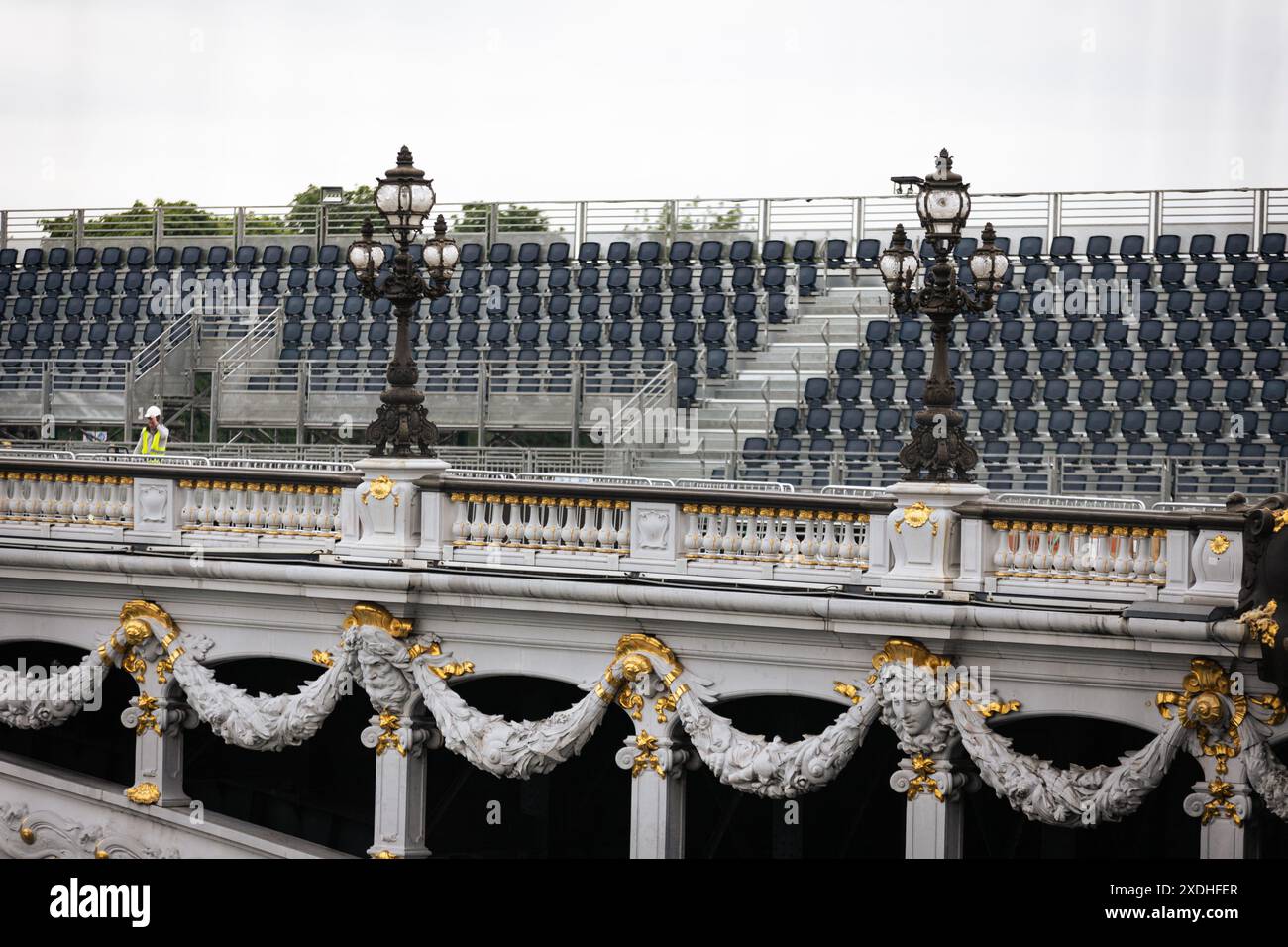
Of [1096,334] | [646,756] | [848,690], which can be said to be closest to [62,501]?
[646,756]

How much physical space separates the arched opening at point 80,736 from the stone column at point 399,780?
4671mm

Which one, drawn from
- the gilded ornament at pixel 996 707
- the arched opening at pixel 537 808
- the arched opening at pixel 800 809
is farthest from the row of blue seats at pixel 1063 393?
the gilded ornament at pixel 996 707

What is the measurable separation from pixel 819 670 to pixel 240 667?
7.50 meters

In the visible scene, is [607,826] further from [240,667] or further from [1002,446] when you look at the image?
[1002,446]

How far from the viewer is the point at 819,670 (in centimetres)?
1705

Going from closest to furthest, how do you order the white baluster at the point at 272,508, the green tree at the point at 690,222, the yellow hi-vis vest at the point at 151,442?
the white baluster at the point at 272,508
the yellow hi-vis vest at the point at 151,442
the green tree at the point at 690,222

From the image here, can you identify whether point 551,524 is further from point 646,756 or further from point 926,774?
point 926,774

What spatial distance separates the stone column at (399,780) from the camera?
19031 millimetres

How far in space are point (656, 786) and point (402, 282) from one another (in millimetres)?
4819

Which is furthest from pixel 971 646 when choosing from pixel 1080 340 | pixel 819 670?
pixel 1080 340

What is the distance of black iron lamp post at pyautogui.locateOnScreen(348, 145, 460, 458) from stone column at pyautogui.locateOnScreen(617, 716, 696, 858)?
325 cm

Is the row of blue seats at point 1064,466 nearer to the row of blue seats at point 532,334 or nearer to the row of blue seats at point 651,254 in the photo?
the row of blue seats at point 651,254

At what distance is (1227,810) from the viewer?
15484 millimetres

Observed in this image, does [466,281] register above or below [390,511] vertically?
above
